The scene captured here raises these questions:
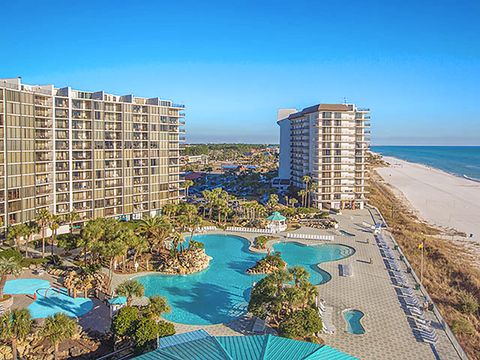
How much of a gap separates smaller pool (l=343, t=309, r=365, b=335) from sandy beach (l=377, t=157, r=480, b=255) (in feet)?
99.6

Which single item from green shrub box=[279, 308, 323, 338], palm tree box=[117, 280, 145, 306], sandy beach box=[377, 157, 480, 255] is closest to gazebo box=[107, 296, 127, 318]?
palm tree box=[117, 280, 145, 306]

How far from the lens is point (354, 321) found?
28.6 meters

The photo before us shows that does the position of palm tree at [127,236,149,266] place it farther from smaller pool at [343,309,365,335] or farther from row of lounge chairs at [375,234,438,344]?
row of lounge chairs at [375,234,438,344]

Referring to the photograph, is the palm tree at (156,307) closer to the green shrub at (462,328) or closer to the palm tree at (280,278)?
the palm tree at (280,278)

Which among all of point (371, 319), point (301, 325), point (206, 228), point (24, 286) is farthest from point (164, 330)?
point (206, 228)

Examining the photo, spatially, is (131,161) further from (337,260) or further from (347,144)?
(347,144)

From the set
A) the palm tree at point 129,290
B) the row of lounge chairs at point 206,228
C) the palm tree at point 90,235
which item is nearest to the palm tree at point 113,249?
the palm tree at point 90,235

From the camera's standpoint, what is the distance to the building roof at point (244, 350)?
16984 mm

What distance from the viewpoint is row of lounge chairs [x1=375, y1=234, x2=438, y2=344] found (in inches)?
1025

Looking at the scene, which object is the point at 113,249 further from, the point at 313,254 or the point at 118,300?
the point at 313,254

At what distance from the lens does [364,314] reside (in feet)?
96.6

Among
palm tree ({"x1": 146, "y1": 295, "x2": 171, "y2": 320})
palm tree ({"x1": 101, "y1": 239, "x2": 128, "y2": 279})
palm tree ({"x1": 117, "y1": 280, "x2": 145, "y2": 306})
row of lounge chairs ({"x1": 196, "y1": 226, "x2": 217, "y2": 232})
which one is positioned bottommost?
row of lounge chairs ({"x1": 196, "y1": 226, "x2": 217, "y2": 232})

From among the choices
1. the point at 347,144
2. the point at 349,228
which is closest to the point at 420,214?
the point at 347,144

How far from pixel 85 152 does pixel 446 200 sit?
7830 centimetres
